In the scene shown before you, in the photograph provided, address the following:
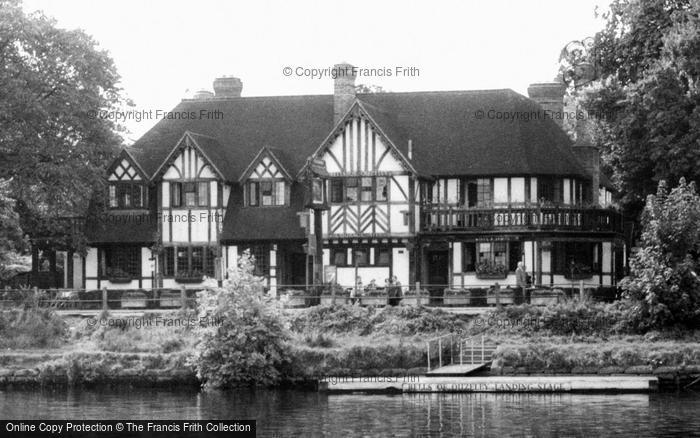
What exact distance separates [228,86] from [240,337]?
25375 millimetres

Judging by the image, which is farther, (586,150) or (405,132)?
(405,132)

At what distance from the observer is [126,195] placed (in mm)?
56969

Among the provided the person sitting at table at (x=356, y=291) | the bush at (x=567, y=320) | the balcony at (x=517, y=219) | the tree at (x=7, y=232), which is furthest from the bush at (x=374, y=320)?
the tree at (x=7, y=232)

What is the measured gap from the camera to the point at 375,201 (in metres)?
54.1

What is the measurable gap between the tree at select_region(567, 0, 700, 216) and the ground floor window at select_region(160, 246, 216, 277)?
1600cm

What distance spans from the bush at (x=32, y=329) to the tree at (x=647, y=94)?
2140 cm

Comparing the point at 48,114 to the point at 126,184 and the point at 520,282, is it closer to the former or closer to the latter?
the point at 126,184

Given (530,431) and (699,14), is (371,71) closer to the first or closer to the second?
(699,14)

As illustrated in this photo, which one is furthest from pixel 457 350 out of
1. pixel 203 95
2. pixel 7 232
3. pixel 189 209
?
pixel 203 95

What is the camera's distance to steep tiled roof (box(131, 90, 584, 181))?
55.0m

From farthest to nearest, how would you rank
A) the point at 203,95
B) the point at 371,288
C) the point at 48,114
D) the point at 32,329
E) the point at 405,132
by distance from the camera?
1. the point at 203,95
2. the point at 405,132
3. the point at 48,114
4. the point at 371,288
5. the point at 32,329

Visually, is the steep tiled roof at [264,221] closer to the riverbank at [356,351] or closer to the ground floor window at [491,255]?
the ground floor window at [491,255]

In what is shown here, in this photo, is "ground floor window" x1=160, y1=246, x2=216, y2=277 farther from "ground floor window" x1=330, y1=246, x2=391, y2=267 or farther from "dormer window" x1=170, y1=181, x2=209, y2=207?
"ground floor window" x1=330, y1=246, x2=391, y2=267

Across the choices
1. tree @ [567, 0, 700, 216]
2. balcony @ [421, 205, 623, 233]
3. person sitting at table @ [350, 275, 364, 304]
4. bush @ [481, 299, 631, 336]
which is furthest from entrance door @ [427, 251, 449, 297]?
bush @ [481, 299, 631, 336]
